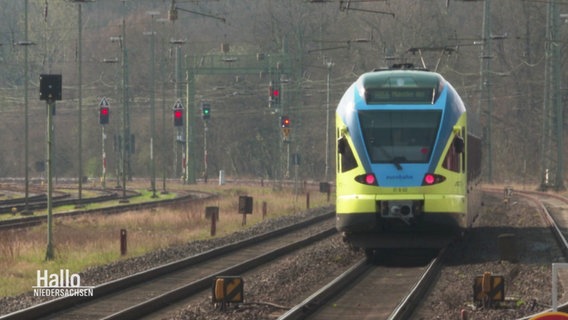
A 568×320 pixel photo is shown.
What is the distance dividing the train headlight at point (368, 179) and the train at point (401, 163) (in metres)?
0.02

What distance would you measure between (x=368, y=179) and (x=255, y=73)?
4873cm

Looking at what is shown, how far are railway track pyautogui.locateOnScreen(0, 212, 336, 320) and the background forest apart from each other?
35.5 metres

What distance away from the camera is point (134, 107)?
96.2 metres

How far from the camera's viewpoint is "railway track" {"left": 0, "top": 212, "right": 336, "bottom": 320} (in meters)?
→ 15.3

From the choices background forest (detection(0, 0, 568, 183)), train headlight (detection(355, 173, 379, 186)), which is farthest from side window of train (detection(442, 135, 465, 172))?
background forest (detection(0, 0, 568, 183))

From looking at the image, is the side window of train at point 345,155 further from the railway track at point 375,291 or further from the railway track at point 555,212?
the railway track at point 555,212

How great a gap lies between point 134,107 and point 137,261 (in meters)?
74.1

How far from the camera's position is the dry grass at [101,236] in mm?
22375

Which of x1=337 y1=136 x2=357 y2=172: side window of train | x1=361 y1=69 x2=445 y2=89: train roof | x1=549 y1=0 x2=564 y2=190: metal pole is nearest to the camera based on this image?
x1=337 y1=136 x2=357 y2=172: side window of train

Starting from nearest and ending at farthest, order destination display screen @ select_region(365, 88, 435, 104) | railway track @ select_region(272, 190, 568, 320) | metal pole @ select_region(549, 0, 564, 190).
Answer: railway track @ select_region(272, 190, 568, 320) → destination display screen @ select_region(365, 88, 435, 104) → metal pole @ select_region(549, 0, 564, 190)

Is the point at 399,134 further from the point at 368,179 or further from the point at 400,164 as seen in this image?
the point at 368,179

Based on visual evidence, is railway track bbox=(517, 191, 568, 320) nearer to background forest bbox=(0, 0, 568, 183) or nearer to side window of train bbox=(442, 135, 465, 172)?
side window of train bbox=(442, 135, 465, 172)

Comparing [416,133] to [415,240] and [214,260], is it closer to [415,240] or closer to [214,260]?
[415,240]

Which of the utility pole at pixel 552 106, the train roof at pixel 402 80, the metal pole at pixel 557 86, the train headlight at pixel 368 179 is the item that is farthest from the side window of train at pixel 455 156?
the metal pole at pixel 557 86
